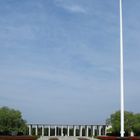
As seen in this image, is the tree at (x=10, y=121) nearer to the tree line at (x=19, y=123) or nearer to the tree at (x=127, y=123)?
the tree line at (x=19, y=123)

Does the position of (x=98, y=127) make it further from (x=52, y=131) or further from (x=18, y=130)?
(x=18, y=130)

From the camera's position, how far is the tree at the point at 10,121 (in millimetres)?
75875

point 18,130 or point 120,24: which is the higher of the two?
point 120,24

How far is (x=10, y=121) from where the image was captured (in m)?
76.0

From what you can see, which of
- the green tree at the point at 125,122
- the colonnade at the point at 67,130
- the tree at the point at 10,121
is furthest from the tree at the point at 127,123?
the colonnade at the point at 67,130

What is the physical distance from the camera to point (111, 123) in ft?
261

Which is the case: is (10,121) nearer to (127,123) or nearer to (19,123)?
(19,123)

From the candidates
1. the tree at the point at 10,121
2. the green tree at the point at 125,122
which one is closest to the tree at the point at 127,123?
the green tree at the point at 125,122

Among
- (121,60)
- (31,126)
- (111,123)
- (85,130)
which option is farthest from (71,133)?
(121,60)

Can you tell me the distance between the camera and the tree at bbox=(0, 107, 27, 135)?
75875 millimetres

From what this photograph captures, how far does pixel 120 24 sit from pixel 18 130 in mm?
51522

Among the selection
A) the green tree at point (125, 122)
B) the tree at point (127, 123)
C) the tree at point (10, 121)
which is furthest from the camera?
the green tree at point (125, 122)

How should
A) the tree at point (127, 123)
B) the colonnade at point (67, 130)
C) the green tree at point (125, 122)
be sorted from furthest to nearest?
1. the colonnade at point (67, 130)
2. the green tree at point (125, 122)
3. the tree at point (127, 123)

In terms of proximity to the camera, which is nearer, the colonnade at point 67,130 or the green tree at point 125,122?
the green tree at point 125,122
